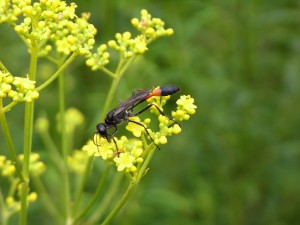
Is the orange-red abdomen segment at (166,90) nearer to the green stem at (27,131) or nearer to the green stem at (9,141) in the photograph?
the green stem at (27,131)

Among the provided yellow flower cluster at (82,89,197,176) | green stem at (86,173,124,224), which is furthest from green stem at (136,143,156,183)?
green stem at (86,173,124,224)

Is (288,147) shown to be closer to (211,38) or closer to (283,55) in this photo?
(283,55)

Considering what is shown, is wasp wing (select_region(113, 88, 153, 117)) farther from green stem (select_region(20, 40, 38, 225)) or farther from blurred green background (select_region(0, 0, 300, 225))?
blurred green background (select_region(0, 0, 300, 225))

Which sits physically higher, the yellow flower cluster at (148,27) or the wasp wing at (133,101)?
the yellow flower cluster at (148,27)

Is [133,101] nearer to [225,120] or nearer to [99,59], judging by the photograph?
[99,59]

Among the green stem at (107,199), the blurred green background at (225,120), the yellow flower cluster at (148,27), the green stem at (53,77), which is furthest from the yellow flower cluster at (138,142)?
the blurred green background at (225,120)

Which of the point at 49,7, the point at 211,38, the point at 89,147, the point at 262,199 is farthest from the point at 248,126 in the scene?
the point at 49,7

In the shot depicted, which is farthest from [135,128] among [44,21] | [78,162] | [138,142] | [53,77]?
[78,162]
